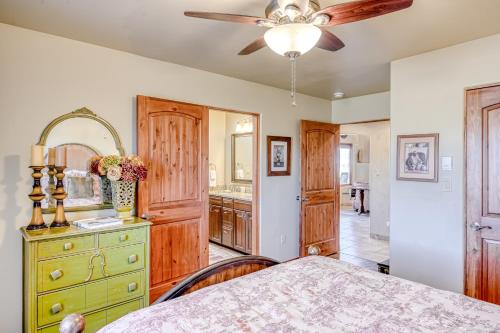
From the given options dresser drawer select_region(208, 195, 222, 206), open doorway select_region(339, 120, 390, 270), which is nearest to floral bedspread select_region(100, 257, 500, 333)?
open doorway select_region(339, 120, 390, 270)

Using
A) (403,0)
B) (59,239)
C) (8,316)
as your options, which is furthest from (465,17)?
(8,316)

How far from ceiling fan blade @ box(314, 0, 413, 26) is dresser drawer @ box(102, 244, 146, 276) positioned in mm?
2218

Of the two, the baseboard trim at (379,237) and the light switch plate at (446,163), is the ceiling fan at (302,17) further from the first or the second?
the baseboard trim at (379,237)

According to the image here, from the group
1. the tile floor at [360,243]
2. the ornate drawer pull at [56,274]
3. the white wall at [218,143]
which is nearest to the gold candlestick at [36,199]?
the ornate drawer pull at [56,274]

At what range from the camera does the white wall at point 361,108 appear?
4.38 meters

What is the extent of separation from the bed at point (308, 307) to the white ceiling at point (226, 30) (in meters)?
1.75

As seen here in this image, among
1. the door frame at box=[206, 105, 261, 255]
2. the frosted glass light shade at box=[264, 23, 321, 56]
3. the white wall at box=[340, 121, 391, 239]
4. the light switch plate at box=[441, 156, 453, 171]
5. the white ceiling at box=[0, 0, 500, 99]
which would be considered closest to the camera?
the frosted glass light shade at box=[264, 23, 321, 56]

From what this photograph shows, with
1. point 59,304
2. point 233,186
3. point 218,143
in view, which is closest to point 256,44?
point 59,304

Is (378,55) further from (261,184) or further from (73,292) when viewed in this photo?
(73,292)

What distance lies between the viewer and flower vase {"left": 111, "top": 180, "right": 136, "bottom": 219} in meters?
2.62

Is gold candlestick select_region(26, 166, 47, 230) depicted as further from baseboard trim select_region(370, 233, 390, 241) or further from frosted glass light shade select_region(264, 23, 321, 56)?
baseboard trim select_region(370, 233, 390, 241)

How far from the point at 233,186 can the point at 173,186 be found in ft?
8.65

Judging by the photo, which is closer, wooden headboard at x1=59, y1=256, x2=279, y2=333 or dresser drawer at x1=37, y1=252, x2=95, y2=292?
wooden headboard at x1=59, y1=256, x2=279, y2=333

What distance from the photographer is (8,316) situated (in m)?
2.31
